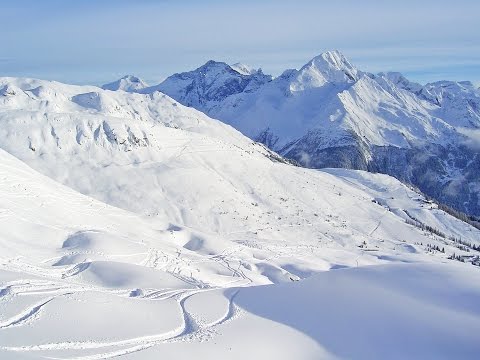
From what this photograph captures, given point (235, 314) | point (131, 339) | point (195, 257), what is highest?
point (131, 339)

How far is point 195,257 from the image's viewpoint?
225 feet

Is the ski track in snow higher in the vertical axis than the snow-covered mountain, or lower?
higher

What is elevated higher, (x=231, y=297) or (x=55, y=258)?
(x=231, y=297)

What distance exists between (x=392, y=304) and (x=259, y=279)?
104ft

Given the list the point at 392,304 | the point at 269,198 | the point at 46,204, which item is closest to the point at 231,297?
the point at 392,304

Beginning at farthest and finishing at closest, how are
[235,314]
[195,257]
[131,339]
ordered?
[195,257] < [235,314] < [131,339]

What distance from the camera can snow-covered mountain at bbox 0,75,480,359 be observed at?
28047 mm

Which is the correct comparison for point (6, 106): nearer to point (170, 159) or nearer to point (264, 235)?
point (170, 159)

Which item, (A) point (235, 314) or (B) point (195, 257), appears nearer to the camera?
(A) point (235, 314)

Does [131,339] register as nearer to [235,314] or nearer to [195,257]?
[235,314]

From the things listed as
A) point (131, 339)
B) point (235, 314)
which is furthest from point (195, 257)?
point (131, 339)

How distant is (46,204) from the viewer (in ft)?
225

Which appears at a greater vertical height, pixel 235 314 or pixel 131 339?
pixel 131 339

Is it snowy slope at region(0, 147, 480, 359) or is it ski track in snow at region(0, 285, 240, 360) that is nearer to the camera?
ski track in snow at region(0, 285, 240, 360)
